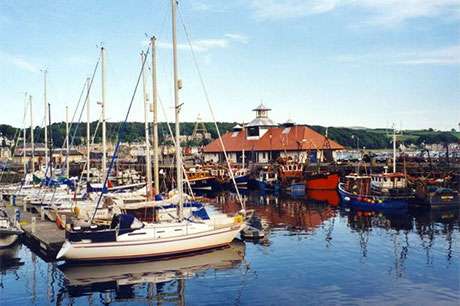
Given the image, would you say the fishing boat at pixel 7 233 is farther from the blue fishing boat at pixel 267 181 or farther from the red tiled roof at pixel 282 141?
the red tiled roof at pixel 282 141

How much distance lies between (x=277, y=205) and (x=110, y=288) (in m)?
30.1

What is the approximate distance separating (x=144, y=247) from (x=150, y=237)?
0.59 meters

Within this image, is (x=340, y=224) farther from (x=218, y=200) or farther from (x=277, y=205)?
(x=218, y=200)

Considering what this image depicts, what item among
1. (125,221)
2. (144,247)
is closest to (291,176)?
(144,247)

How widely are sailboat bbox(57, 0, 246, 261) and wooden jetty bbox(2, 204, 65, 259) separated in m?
2.48

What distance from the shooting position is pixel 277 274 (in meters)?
23.2

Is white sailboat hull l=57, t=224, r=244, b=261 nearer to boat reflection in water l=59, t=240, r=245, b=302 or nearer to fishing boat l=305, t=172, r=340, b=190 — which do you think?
boat reflection in water l=59, t=240, r=245, b=302

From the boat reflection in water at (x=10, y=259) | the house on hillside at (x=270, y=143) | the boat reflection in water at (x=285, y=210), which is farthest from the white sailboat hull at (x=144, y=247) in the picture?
the house on hillside at (x=270, y=143)

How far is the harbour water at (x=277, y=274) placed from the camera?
65.4 feet

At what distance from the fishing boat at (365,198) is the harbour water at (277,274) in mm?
8904

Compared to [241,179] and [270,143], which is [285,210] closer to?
[241,179]

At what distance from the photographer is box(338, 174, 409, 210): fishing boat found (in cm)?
4300

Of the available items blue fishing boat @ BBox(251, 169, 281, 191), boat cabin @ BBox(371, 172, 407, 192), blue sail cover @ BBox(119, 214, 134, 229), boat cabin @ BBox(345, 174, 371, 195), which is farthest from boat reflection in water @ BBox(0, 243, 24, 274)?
blue fishing boat @ BBox(251, 169, 281, 191)

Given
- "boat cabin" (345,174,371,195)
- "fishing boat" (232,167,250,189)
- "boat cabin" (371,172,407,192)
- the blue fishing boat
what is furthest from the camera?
→ "fishing boat" (232,167,250,189)
